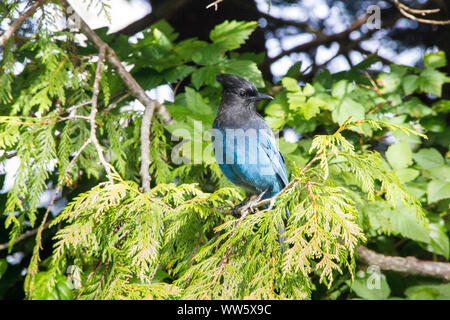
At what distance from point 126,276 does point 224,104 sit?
3.68 feet

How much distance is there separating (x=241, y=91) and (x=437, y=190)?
119cm

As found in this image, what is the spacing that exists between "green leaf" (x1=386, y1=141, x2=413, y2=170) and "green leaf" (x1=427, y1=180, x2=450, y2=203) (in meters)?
0.17

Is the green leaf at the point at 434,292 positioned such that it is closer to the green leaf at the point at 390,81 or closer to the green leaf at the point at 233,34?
the green leaf at the point at 390,81

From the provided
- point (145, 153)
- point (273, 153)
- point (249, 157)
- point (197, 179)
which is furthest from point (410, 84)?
point (145, 153)

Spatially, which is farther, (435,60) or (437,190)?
(435,60)

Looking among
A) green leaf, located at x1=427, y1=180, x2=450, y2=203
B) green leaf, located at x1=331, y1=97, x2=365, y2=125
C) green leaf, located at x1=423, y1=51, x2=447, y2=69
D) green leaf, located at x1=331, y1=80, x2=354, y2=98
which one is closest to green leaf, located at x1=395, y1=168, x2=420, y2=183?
green leaf, located at x1=427, y1=180, x2=450, y2=203

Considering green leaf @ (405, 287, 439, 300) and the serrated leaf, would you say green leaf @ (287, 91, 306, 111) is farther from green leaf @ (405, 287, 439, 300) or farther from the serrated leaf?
green leaf @ (405, 287, 439, 300)

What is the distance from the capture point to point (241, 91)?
6.97 feet

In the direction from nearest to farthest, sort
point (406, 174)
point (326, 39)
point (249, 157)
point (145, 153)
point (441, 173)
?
point (145, 153), point (249, 157), point (406, 174), point (441, 173), point (326, 39)

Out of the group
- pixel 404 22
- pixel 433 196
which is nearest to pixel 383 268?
pixel 433 196

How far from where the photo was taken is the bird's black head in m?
2.12

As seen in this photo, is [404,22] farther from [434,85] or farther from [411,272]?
[411,272]

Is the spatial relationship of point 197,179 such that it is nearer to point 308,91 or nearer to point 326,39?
point 308,91
